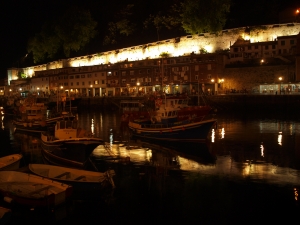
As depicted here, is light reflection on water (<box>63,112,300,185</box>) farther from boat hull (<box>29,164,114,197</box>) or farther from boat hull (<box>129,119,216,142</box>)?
boat hull (<box>29,164,114,197</box>)

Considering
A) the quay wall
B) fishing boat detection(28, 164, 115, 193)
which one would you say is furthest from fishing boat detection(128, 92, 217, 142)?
the quay wall

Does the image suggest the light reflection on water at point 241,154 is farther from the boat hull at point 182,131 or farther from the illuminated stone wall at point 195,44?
the illuminated stone wall at point 195,44

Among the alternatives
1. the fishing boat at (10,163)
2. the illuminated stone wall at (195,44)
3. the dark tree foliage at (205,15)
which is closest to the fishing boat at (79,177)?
the fishing boat at (10,163)

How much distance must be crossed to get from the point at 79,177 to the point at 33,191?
2.40 m

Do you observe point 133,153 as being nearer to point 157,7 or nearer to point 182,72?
point 182,72

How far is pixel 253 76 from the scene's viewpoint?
2231 inches

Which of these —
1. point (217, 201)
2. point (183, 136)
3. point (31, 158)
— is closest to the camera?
point (217, 201)

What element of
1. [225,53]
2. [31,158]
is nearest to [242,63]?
[225,53]

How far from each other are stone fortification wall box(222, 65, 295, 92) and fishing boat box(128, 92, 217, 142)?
26036mm

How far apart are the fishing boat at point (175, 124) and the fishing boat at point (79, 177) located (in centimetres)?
1298

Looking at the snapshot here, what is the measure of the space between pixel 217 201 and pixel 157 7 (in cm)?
8366

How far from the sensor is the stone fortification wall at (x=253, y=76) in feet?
177

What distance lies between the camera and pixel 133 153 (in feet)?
79.2

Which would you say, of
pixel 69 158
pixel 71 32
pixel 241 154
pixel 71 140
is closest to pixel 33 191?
pixel 71 140
